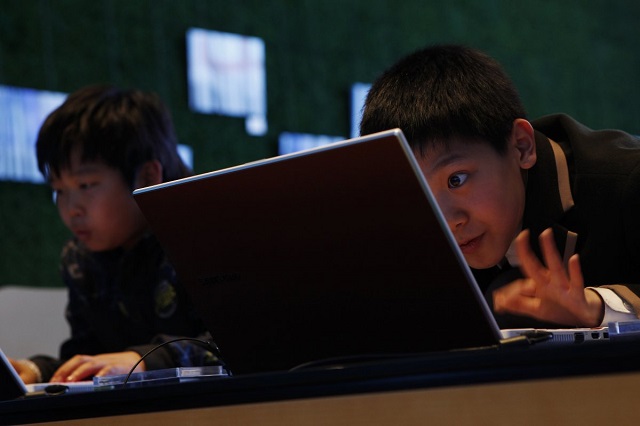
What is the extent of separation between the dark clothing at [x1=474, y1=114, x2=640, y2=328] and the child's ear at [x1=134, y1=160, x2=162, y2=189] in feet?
2.50

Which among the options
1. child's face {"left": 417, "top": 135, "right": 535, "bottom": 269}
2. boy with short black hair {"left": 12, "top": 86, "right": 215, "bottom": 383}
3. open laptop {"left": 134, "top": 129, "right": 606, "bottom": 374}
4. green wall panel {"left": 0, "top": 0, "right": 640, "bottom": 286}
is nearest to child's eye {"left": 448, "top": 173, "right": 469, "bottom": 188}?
child's face {"left": 417, "top": 135, "right": 535, "bottom": 269}

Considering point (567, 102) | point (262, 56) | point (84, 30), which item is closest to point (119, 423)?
point (84, 30)

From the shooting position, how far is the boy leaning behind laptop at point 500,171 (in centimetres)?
117

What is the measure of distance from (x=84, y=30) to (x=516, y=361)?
293cm

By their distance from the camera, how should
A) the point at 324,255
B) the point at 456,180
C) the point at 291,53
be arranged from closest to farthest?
the point at 324,255 < the point at 456,180 < the point at 291,53

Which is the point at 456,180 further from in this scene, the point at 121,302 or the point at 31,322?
the point at 31,322

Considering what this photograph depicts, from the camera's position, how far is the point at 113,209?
178cm

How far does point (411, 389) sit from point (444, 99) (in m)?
0.64

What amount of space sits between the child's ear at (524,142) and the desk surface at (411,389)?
65 cm

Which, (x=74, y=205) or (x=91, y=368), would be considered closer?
(x=91, y=368)

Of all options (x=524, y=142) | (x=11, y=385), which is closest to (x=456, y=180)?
(x=524, y=142)

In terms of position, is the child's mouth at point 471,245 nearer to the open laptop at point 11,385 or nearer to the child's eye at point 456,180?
the child's eye at point 456,180

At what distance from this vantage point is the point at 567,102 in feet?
15.1

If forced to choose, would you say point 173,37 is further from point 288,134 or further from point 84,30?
point 288,134
